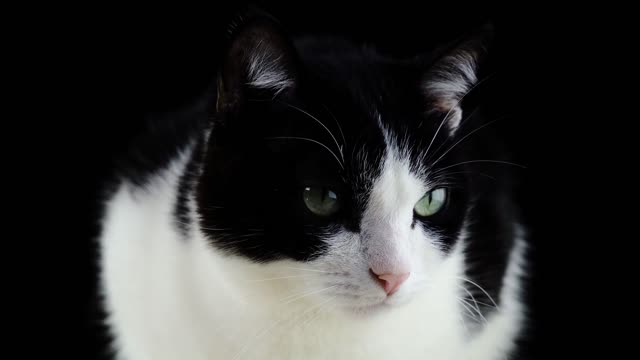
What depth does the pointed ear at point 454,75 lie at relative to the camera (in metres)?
1.52

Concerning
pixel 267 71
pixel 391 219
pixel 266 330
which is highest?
pixel 267 71

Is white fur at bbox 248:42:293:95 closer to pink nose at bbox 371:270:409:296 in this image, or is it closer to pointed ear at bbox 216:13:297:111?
pointed ear at bbox 216:13:297:111

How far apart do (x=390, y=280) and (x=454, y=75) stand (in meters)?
0.42

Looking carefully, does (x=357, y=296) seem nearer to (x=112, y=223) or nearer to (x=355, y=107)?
(x=355, y=107)

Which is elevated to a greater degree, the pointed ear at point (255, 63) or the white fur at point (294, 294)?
the pointed ear at point (255, 63)

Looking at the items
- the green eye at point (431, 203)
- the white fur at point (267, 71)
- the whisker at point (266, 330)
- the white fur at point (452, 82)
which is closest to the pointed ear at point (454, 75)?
the white fur at point (452, 82)

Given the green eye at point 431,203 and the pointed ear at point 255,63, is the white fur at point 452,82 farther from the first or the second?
the pointed ear at point 255,63

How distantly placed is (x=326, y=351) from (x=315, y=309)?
104 millimetres

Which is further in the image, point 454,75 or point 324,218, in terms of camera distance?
point 454,75

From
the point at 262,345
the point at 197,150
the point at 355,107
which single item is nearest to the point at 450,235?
the point at 355,107

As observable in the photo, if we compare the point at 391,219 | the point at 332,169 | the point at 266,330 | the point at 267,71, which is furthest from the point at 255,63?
the point at 266,330

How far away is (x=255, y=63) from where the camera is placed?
143cm

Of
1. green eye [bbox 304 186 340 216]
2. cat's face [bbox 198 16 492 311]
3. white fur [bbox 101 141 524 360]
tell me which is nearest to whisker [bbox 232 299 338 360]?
white fur [bbox 101 141 524 360]

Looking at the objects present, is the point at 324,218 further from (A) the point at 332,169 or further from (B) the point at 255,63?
(B) the point at 255,63
